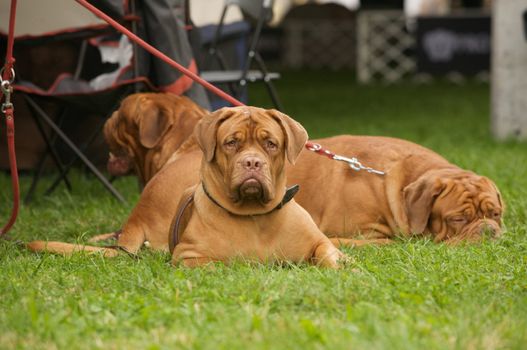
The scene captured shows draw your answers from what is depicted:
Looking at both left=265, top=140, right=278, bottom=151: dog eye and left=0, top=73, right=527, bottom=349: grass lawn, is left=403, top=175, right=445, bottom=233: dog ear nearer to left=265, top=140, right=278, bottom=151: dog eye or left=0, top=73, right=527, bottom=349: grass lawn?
left=0, top=73, right=527, bottom=349: grass lawn

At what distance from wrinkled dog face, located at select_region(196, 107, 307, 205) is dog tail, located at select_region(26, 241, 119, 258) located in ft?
2.74

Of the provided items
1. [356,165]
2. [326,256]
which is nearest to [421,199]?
[356,165]

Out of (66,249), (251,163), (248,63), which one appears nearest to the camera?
(251,163)

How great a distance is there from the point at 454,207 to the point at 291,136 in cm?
118

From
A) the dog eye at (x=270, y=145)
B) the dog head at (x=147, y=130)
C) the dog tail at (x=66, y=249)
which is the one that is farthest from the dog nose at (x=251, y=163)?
the dog head at (x=147, y=130)

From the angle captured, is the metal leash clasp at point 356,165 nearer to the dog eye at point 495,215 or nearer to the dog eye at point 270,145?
the dog eye at point 495,215

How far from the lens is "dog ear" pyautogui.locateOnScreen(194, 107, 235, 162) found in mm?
4688

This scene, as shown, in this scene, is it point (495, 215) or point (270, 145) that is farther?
point (495, 215)

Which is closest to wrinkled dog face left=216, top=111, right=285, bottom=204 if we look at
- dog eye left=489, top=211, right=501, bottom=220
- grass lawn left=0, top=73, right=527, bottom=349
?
grass lawn left=0, top=73, right=527, bottom=349

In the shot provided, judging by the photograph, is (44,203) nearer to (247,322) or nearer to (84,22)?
(84,22)

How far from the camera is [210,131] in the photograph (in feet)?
15.4

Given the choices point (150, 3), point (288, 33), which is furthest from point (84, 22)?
point (288, 33)

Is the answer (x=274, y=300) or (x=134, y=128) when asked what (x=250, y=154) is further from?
(x=134, y=128)

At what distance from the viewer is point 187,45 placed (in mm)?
7250
